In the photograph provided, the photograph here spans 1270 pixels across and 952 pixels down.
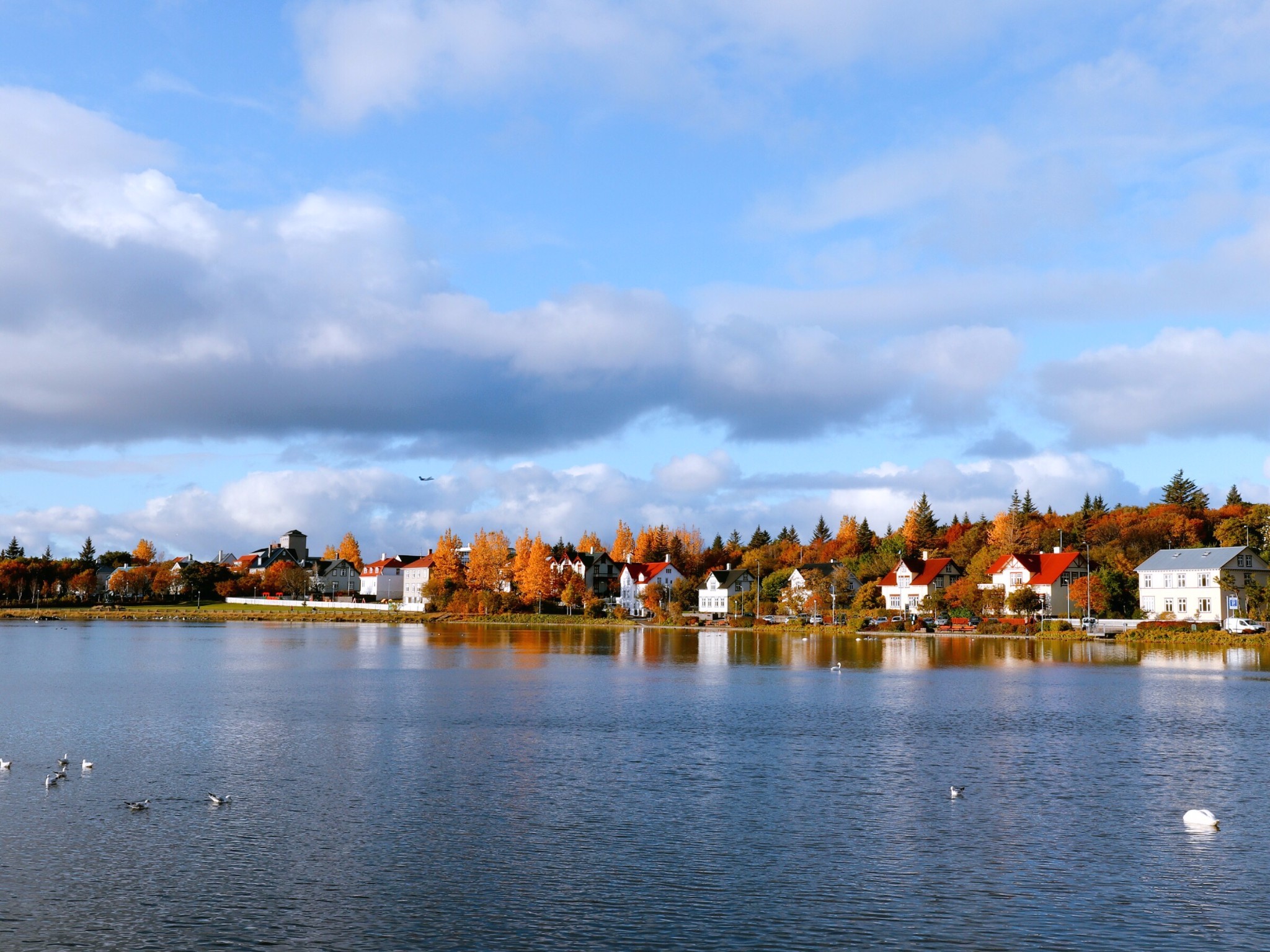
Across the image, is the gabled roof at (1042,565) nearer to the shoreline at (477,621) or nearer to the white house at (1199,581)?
the white house at (1199,581)

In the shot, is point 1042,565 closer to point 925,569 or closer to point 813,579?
point 925,569

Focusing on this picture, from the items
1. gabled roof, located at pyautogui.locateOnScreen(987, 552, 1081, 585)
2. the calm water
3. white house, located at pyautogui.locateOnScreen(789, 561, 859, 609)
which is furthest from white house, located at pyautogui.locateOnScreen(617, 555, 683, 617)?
the calm water

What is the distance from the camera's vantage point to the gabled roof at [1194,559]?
103 meters

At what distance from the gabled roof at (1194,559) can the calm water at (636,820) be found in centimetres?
5929

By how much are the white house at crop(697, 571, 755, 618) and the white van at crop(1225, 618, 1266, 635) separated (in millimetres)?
68301

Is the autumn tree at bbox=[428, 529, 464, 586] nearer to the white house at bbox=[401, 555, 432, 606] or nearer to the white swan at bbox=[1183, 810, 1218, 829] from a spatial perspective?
the white house at bbox=[401, 555, 432, 606]

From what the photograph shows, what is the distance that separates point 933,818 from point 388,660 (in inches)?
2169

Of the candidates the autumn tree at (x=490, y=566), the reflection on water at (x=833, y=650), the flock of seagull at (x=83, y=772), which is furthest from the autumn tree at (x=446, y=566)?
the flock of seagull at (x=83, y=772)

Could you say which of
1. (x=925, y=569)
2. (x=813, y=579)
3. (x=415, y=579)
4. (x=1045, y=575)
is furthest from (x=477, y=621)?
(x=1045, y=575)

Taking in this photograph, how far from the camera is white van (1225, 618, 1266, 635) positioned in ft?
291

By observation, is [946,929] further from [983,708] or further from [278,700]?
[278,700]

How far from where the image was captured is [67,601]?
187750 mm

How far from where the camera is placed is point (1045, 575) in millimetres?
118938

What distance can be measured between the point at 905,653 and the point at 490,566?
87824mm
